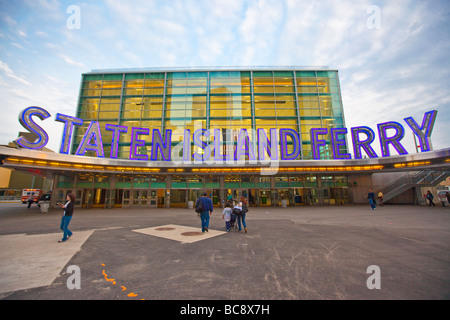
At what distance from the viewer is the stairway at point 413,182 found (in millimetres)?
23703

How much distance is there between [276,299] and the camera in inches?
139

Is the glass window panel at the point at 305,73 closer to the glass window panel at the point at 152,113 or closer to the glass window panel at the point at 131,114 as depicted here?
the glass window panel at the point at 152,113

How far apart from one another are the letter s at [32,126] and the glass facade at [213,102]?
15213 mm

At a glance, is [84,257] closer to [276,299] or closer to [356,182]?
[276,299]

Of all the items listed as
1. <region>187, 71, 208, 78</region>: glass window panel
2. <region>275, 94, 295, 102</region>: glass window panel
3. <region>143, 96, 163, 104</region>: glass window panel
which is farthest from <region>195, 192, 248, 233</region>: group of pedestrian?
<region>187, 71, 208, 78</region>: glass window panel

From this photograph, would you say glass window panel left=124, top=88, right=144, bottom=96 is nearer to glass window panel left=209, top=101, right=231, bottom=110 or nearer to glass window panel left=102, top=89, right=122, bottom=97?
glass window panel left=102, top=89, right=122, bottom=97

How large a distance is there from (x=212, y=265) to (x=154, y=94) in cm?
3551

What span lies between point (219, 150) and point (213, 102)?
389 inches

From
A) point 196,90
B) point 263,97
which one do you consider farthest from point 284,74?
point 196,90

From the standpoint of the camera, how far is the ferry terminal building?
73.0 ft

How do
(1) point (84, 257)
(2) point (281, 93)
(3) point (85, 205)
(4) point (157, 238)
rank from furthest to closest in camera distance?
(2) point (281, 93)
(3) point (85, 205)
(4) point (157, 238)
(1) point (84, 257)

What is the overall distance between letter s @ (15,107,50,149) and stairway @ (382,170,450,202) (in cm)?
3970
